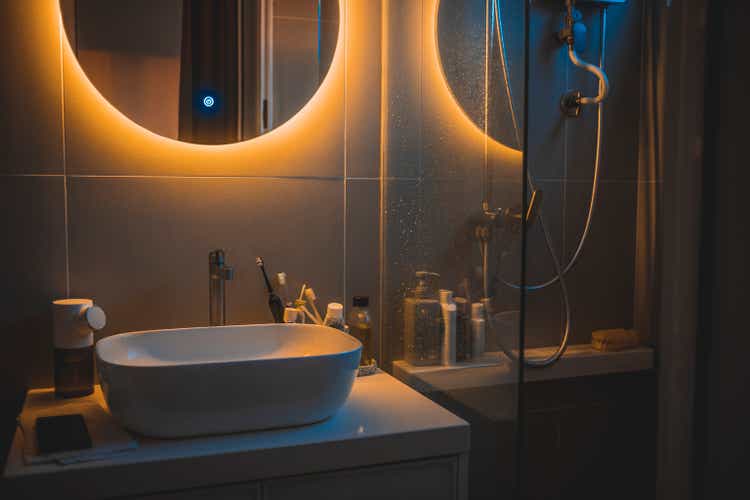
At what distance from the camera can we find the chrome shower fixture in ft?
5.86

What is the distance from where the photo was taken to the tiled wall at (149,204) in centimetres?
136

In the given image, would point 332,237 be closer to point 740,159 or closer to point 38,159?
point 38,159

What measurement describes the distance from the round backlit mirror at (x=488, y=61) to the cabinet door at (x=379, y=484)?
24.5 inches

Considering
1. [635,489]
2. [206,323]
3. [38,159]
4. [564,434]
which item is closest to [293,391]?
[206,323]

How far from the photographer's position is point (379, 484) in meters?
1.14

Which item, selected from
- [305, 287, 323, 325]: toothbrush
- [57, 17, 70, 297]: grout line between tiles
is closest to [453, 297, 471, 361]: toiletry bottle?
[305, 287, 323, 325]: toothbrush

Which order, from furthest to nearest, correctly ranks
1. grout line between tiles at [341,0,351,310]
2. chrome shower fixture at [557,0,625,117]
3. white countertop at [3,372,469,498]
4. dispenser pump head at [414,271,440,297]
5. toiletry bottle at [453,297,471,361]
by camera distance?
chrome shower fixture at [557,0,625,117]
grout line between tiles at [341,0,351,310]
dispenser pump head at [414,271,440,297]
toiletry bottle at [453,297,471,361]
white countertop at [3,372,469,498]

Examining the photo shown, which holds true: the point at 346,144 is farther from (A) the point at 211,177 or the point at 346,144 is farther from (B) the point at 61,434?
(B) the point at 61,434

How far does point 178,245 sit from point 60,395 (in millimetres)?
411

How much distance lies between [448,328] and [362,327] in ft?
0.76

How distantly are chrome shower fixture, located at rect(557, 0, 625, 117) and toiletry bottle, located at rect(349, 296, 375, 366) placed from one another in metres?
0.87

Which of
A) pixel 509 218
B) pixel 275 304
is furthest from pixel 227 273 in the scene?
pixel 509 218

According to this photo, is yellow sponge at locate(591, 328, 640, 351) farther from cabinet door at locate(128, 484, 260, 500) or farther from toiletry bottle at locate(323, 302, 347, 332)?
cabinet door at locate(128, 484, 260, 500)

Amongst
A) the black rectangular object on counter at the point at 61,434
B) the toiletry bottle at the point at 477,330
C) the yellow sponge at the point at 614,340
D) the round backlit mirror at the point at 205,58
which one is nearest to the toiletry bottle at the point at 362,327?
the toiletry bottle at the point at 477,330
